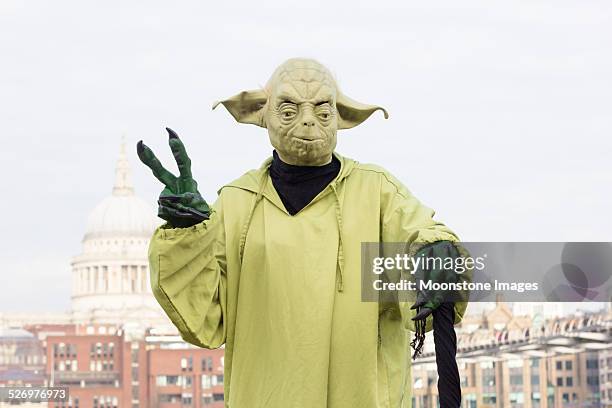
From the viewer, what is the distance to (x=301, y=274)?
188 inches

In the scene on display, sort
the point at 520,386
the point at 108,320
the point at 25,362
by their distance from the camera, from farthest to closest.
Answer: the point at 108,320 < the point at 25,362 < the point at 520,386

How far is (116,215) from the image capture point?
85.1m

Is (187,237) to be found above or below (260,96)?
below

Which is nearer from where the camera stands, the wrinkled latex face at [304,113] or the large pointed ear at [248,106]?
the wrinkled latex face at [304,113]

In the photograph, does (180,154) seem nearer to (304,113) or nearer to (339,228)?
(304,113)

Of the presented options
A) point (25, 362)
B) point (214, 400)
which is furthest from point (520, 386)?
point (25, 362)

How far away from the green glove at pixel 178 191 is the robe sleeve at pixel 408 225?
60 centimetres

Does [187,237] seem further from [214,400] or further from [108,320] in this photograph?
[108,320]

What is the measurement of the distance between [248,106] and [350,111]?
314 mm

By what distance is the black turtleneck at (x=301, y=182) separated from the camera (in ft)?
16.0

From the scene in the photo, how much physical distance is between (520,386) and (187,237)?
40.8m

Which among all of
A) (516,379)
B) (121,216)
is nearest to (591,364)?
(516,379)

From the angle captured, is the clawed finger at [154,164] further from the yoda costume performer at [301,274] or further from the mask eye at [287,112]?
the mask eye at [287,112]

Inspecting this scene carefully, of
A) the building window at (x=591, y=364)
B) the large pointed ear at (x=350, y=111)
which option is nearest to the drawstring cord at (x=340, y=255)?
the large pointed ear at (x=350, y=111)
